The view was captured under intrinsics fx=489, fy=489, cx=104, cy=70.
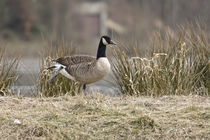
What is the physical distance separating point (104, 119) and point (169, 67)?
7.56ft

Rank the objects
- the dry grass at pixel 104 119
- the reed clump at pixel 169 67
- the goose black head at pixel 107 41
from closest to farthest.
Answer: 1. the dry grass at pixel 104 119
2. the reed clump at pixel 169 67
3. the goose black head at pixel 107 41

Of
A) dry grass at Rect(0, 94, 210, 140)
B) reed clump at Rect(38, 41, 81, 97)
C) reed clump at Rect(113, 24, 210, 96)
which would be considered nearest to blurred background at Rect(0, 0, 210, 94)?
reed clump at Rect(38, 41, 81, 97)

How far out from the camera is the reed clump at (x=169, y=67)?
24.1 ft

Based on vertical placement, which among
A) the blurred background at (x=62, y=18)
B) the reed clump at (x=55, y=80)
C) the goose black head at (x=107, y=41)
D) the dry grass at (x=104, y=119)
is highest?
the blurred background at (x=62, y=18)

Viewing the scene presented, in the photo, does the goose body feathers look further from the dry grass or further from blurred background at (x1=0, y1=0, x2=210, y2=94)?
blurred background at (x1=0, y1=0, x2=210, y2=94)

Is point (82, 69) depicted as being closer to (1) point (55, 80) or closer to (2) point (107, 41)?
(1) point (55, 80)

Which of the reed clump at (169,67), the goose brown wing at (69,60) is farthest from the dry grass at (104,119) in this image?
the goose brown wing at (69,60)

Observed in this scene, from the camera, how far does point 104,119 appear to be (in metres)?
5.50

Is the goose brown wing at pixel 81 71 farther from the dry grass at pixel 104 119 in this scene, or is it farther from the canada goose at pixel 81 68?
the dry grass at pixel 104 119

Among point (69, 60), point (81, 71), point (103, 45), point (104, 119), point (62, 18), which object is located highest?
point (62, 18)

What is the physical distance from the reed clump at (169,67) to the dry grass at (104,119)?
95 cm

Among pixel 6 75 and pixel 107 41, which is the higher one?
pixel 107 41

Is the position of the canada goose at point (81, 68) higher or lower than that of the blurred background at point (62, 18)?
lower

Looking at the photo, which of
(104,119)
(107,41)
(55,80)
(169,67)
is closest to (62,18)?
(107,41)
